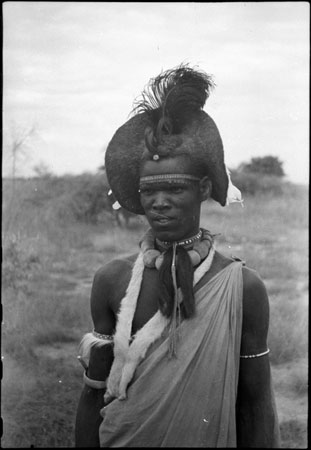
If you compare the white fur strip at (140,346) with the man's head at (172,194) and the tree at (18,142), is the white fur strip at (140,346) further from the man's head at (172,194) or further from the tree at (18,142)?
the tree at (18,142)

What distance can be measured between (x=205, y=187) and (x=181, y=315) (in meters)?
0.44

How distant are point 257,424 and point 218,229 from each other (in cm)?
82

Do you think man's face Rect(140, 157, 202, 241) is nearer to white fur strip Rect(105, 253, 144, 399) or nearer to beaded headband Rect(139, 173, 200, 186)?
beaded headband Rect(139, 173, 200, 186)

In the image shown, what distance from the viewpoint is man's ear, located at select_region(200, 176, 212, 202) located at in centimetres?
198

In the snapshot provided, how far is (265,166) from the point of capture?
2506 mm

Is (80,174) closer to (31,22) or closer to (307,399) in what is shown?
(31,22)

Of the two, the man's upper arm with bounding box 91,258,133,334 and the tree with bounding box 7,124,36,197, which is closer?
the man's upper arm with bounding box 91,258,133,334

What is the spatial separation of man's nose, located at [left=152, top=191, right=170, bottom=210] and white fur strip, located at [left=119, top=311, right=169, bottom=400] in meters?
0.36

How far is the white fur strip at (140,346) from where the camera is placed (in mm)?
1927

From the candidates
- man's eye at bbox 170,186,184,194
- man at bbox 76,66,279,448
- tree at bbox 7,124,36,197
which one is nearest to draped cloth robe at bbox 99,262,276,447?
man at bbox 76,66,279,448

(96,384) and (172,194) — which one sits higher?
(172,194)

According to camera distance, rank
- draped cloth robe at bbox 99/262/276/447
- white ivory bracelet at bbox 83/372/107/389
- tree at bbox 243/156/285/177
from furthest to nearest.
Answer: tree at bbox 243/156/285/177, white ivory bracelet at bbox 83/372/107/389, draped cloth robe at bbox 99/262/276/447

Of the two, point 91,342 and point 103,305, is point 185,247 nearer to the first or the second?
point 103,305

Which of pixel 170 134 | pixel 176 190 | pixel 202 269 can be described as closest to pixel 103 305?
pixel 202 269
